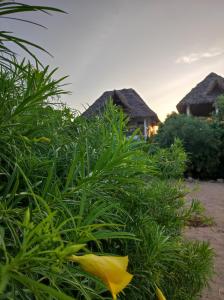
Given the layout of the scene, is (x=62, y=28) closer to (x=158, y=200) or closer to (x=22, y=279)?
(x=158, y=200)

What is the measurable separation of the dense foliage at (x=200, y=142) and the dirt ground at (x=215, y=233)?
112 inches

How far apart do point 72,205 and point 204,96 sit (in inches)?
987

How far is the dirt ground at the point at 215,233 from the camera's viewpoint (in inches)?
124

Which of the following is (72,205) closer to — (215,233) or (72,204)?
(72,204)

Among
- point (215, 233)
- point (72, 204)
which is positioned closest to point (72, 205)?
point (72, 204)

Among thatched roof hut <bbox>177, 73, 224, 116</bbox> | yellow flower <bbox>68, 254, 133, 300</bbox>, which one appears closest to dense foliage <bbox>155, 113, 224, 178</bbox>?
thatched roof hut <bbox>177, 73, 224, 116</bbox>

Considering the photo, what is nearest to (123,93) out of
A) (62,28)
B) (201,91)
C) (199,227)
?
(201,91)

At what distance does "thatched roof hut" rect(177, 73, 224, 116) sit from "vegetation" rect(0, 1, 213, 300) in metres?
23.8

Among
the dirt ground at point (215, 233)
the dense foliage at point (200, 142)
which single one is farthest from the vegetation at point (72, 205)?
the dense foliage at point (200, 142)

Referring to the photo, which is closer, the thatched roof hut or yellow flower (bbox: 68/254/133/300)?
yellow flower (bbox: 68/254/133/300)

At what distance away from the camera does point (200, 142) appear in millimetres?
14430

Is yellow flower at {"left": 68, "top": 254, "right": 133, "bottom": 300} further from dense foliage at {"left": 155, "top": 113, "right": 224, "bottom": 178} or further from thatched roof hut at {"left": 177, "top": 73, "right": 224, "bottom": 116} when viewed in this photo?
thatched roof hut at {"left": 177, "top": 73, "right": 224, "bottom": 116}

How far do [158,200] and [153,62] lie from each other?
209 inches

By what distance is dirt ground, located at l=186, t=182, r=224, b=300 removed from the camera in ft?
10.3
